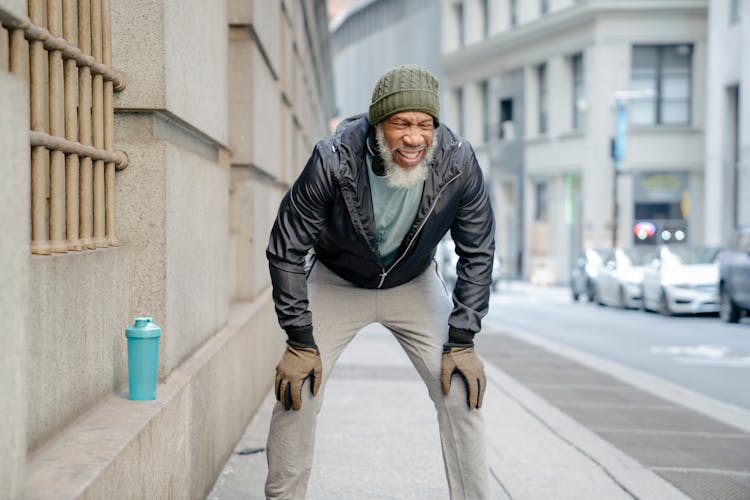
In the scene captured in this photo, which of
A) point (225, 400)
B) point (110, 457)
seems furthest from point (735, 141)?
point (110, 457)

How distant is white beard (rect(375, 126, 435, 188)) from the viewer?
395 centimetres

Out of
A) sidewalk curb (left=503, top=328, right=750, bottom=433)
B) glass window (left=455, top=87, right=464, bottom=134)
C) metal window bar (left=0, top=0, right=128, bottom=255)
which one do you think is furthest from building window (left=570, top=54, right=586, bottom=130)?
metal window bar (left=0, top=0, right=128, bottom=255)

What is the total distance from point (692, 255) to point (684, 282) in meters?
1.49

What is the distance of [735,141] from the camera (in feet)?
124

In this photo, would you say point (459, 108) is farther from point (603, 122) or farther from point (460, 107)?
point (603, 122)

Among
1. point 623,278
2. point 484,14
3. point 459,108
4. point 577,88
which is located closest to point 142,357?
point 623,278

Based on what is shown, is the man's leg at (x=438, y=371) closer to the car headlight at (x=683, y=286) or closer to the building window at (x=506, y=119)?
the car headlight at (x=683, y=286)

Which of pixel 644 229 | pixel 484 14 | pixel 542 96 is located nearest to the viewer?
pixel 644 229

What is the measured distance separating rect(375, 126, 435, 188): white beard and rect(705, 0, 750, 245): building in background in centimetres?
3193

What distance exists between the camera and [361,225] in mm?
4078

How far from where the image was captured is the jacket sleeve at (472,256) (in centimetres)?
415

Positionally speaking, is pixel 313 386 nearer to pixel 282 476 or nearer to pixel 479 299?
pixel 282 476

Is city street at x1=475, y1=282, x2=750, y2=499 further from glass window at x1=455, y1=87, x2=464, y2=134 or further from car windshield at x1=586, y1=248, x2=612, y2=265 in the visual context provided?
glass window at x1=455, y1=87, x2=464, y2=134

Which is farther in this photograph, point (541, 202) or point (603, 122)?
point (541, 202)
